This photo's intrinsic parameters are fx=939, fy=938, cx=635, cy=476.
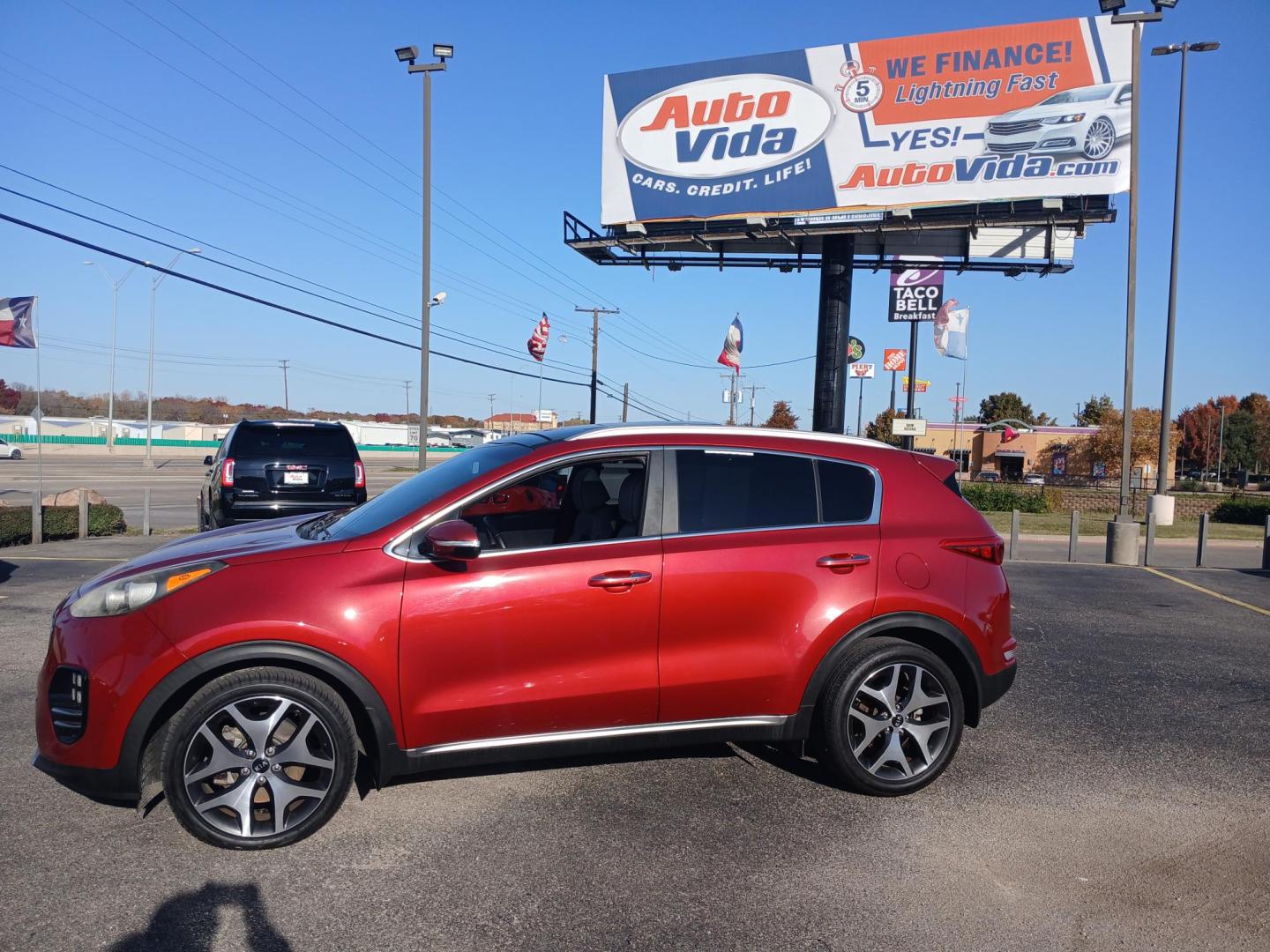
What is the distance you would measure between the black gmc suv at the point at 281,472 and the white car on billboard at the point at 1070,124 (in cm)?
1638

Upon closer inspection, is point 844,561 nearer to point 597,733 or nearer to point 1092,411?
point 597,733

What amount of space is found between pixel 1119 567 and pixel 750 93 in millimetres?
14017

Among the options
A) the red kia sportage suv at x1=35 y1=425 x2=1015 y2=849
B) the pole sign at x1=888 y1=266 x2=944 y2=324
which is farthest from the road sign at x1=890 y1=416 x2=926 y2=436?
the red kia sportage suv at x1=35 y1=425 x2=1015 y2=849

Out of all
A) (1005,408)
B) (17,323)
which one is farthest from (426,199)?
(1005,408)

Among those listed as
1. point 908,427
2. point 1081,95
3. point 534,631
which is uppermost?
point 1081,95

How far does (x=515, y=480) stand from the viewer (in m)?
4.29

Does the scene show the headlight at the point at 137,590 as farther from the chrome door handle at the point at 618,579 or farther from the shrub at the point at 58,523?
the shrub at the point at 58,523

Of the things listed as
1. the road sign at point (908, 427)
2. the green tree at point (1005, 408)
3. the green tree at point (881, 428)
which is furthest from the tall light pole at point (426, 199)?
the green tree at point (1005, 408)

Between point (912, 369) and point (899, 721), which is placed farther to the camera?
point (912, 369)

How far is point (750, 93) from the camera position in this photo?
2261 cm

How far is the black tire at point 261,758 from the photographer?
3.73 meters

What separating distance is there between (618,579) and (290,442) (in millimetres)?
8230

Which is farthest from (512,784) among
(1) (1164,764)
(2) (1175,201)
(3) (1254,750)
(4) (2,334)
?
(2) (1175,201)

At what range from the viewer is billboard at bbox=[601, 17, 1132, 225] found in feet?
66.3
